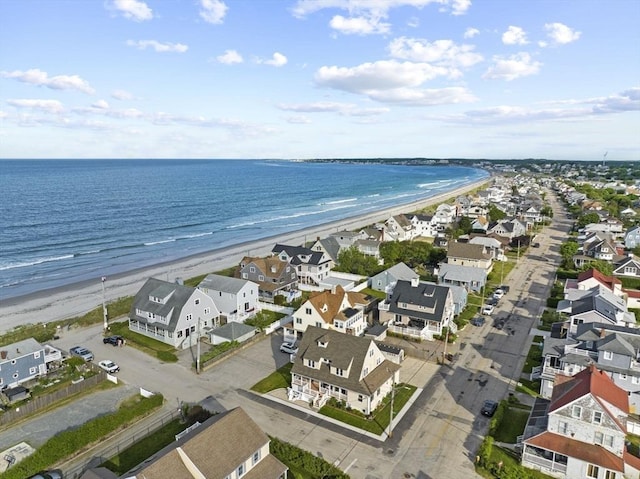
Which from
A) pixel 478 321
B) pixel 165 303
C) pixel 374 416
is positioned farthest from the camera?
pixel 478 321

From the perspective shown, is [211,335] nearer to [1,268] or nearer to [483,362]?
[483,362]

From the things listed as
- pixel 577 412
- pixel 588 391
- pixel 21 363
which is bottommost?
pixel 21 363

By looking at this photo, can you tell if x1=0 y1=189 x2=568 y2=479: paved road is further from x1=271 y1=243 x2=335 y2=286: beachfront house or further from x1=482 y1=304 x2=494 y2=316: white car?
x1=271 y1=243 x2=335 y2=286: beachfront house

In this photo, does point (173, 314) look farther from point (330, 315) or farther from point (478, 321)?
point (478, 321)

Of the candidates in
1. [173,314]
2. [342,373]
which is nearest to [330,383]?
[342,373]

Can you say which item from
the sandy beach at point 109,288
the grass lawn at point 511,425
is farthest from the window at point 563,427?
the sandy beach at point 109,288

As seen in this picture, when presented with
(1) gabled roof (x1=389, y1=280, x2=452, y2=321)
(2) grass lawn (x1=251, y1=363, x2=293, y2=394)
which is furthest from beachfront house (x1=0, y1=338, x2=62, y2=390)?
(1) gabled roof (x1=389, y1=280, x2=452, y2=321)

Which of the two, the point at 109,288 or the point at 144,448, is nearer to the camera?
the point at 144,448
